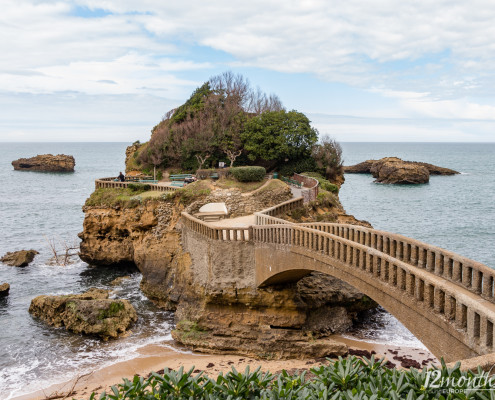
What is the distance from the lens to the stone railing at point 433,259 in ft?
49.1

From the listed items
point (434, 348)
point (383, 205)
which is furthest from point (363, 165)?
point (434, 348)

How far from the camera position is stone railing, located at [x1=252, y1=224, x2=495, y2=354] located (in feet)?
42.8

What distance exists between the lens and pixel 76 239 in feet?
188

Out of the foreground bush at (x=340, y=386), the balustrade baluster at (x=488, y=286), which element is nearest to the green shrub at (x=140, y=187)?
the balustrade baluster at (x=488, y=286)

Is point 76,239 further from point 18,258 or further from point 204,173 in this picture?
point 204,173

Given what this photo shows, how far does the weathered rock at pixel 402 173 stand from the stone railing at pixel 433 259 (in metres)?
88.7

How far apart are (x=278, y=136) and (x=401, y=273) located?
30245 millimetres

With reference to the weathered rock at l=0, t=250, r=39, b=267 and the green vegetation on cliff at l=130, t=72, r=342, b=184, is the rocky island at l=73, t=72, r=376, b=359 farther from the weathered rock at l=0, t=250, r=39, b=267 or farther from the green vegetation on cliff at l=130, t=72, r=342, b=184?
the weathered rock at l=0, t=250, r=39, b=267

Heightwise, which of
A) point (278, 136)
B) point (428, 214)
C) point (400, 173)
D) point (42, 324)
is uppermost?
point (278, 136)

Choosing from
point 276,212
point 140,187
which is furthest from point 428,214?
point 140,187

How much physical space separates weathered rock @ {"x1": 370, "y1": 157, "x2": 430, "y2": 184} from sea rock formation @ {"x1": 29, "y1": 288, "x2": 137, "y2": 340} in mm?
87516

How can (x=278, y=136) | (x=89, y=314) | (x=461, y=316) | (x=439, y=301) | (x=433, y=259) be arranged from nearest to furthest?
(x=461, y=316), (x=439, y=301), (x=433, y=259), (x=89, y=314), (x=278, y=136)

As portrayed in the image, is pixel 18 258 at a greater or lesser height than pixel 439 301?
lesser

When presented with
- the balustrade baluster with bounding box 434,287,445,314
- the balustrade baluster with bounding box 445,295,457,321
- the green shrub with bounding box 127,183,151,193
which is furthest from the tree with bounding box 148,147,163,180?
the balustrade baluster with bounding box 445,295,457,321
